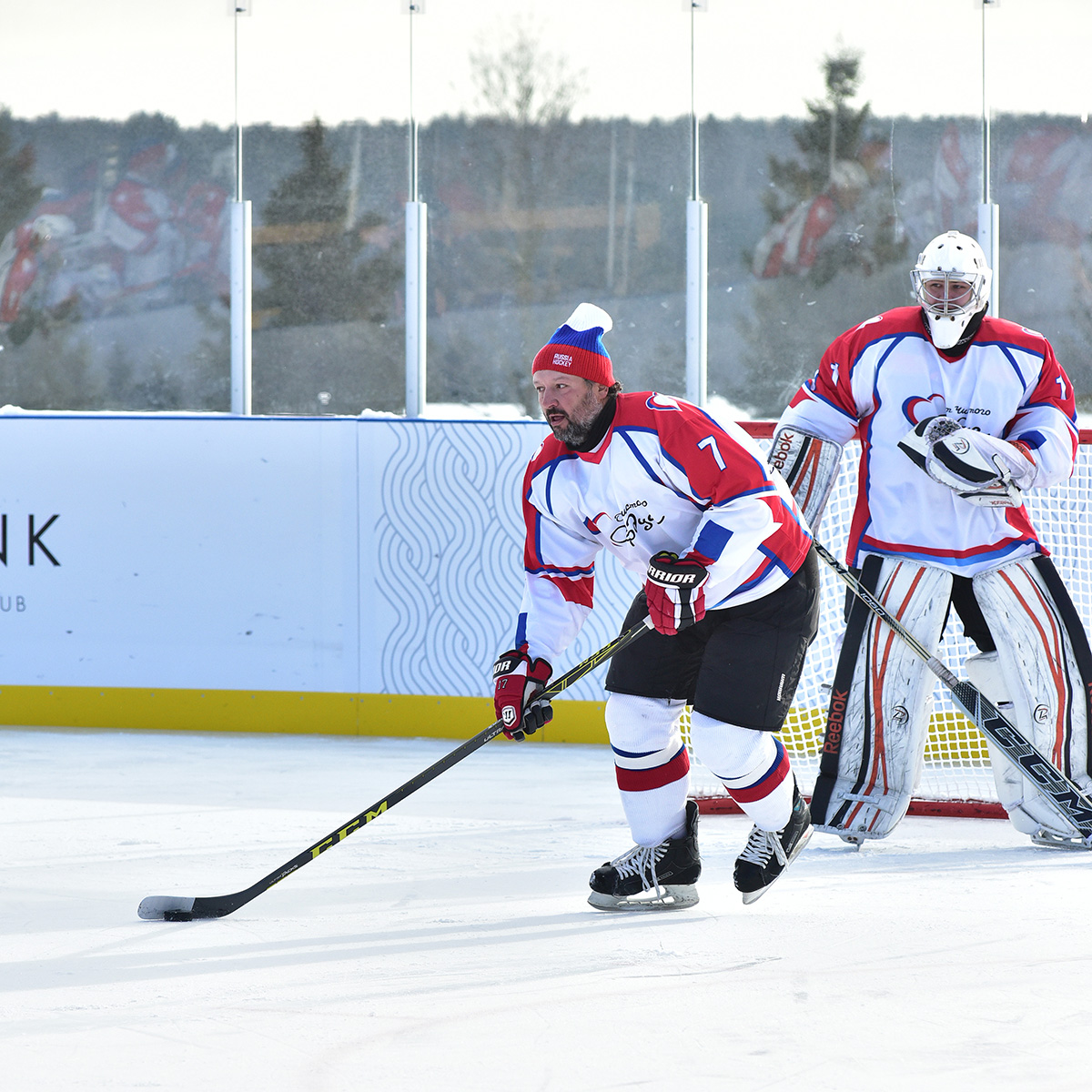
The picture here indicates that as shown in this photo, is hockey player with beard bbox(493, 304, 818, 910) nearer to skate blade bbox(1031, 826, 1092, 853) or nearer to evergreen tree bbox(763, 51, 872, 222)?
skate blade bbox(1031, 826, 1092, 853)

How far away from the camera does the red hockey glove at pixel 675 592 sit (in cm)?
235

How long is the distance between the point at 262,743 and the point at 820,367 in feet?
6.84

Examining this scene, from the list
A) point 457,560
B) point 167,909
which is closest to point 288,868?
point 167,909

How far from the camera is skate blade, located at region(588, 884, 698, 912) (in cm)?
259

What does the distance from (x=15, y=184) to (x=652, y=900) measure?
12.2ft

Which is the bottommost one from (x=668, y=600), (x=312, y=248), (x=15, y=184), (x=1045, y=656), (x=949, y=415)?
(x=1045, y=656)

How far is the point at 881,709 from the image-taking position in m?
3.11

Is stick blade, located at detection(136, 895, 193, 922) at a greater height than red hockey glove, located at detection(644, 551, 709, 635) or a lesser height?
lesser

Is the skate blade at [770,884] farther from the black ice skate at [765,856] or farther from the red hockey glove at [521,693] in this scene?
the red hockey glove at [521,693]

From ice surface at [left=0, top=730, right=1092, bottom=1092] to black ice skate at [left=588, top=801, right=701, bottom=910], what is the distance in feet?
0.11

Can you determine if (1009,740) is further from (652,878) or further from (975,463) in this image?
(652,878)

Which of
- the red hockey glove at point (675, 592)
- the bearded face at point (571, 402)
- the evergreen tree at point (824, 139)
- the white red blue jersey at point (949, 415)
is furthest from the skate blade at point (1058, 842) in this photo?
the evergreen tree at point (824, 139)

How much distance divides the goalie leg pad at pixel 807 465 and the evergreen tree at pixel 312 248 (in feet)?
7.58

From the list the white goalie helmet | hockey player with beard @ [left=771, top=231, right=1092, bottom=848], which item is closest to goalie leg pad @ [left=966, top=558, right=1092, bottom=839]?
hockey player with beard @ [left=771, top=231, right=1092, bottom=848]
